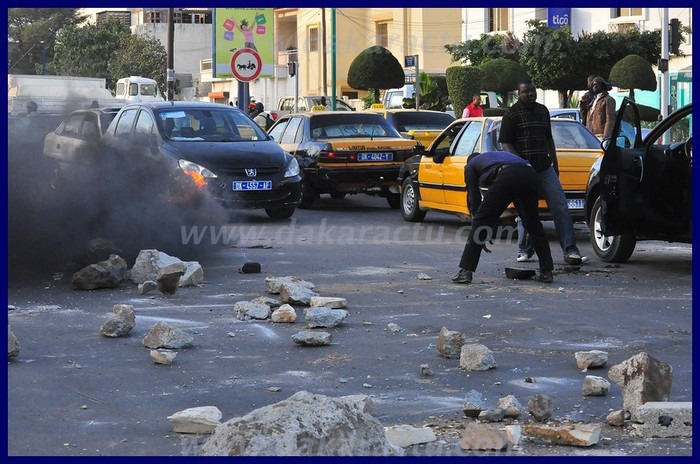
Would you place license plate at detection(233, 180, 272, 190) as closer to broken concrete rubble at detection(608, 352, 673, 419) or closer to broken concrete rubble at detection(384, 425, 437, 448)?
broken concrete rubble at detection(608, 352, 673, 419)

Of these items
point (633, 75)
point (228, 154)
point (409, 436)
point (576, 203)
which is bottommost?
point (409, 436)

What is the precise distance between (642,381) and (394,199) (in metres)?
13.0

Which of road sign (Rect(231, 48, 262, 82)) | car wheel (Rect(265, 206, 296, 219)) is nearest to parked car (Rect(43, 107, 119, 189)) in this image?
car wheel (Rect(265, 206, 296, 219))

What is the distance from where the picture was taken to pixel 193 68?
92.9 meters

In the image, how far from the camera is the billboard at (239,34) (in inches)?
1196

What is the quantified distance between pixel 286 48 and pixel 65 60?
18.1 meters

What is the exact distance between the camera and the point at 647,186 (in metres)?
11.6

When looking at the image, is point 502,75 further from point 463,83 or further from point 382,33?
point 382,33

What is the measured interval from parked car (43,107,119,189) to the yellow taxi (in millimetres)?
8967

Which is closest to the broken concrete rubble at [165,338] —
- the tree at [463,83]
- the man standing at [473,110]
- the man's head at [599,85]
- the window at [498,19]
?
the man's head at [599,85]

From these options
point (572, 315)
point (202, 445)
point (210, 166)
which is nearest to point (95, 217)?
point (210, 166)

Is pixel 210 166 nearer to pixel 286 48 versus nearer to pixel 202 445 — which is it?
pixel 202 445

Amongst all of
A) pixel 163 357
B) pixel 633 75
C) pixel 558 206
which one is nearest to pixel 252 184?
pixel 558 206

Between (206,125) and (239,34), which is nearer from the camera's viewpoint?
(206,125)
